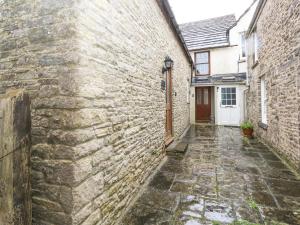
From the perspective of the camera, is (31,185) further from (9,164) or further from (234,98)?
(234,98)

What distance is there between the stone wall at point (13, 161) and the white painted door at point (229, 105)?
1148 cm

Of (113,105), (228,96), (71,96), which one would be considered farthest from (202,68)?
(71,96)

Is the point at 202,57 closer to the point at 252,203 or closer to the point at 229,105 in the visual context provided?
the point at 229,105

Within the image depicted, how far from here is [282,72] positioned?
15.8 ft

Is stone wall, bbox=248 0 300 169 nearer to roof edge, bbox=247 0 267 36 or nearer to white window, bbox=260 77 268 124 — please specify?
roof edge, bbox=247 0 267 36

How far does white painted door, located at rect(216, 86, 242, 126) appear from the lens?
37.6 feet

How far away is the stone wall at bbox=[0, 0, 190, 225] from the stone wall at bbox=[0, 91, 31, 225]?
0.16 meters

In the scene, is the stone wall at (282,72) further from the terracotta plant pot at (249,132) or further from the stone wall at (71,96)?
the stone wall at (71,96)

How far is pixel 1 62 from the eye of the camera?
2.14m

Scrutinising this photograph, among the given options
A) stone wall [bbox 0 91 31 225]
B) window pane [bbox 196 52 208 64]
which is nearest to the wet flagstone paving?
stone wall [bbox 0 91 31 225]

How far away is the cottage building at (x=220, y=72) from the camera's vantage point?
11477 millimetres

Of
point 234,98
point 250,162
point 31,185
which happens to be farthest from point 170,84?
point 234,98

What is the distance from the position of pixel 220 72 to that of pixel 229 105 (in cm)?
252

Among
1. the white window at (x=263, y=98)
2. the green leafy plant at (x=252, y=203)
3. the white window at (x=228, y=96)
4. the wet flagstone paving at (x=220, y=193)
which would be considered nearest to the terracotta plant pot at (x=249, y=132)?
the white window at (x=263, y=98)
